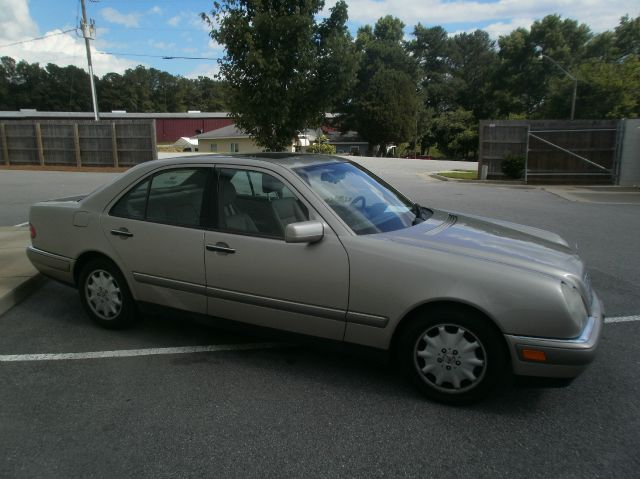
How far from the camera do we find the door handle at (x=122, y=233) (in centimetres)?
404

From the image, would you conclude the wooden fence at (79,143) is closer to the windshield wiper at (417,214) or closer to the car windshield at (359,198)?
the car windshield at (359,198)

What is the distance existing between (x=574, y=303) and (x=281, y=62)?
981 centimetres

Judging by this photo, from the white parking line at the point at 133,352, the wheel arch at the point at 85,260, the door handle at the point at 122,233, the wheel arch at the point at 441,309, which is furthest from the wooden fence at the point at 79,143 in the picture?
the wheel arch at the point at 441,309

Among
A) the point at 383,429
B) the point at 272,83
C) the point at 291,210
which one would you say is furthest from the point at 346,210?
the point at 272,83

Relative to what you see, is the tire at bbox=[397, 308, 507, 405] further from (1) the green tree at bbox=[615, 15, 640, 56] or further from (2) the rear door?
(1) the green tree at bbox=[615, 15, 640, 56]

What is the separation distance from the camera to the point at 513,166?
19516 mm

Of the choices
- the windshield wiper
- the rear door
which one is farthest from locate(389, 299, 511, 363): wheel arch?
the rear door

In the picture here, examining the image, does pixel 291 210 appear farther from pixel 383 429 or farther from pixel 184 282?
pixel 383 429

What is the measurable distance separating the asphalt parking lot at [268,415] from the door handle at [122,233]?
0.87 meters

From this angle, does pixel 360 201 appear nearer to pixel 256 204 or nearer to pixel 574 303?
pixel 256 204

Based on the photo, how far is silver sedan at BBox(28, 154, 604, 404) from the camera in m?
2.90

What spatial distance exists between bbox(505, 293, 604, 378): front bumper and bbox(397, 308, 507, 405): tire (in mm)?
86

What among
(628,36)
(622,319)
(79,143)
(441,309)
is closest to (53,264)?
(441,309)

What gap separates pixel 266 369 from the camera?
3650mm
